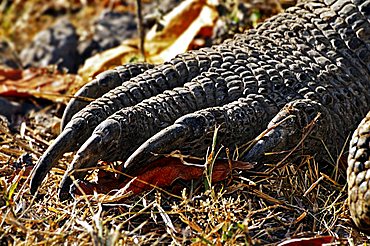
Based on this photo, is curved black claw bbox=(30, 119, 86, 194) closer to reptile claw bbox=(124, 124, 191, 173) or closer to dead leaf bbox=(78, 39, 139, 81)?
reptile claw bbox=(124, 124, 191, 173)

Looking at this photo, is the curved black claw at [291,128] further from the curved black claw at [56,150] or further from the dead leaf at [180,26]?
the dead leaf at [180,26]

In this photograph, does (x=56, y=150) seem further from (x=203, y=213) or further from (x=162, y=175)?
(x=203, y=213)

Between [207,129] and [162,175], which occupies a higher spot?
[207,129]

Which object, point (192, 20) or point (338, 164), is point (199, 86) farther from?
point (192, 20)

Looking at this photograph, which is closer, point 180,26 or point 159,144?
point 159,144

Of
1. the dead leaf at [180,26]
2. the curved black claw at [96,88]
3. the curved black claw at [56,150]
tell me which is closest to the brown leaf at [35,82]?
the dead leaf at [180,26]

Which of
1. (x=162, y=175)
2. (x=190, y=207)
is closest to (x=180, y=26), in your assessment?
(x=162, y=175)

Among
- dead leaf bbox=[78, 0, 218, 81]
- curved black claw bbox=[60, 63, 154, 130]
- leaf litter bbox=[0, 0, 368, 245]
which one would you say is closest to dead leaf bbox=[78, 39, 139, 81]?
dead leaf bbox=[78, 0, 218, 81]

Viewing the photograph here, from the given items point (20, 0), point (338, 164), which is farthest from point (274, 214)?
point (20, 0)

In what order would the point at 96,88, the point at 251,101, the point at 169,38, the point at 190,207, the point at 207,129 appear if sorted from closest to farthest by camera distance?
the point at 190,207
the point at 207,129
the point at 251,101
the point at 96,88
the point at 169,38
